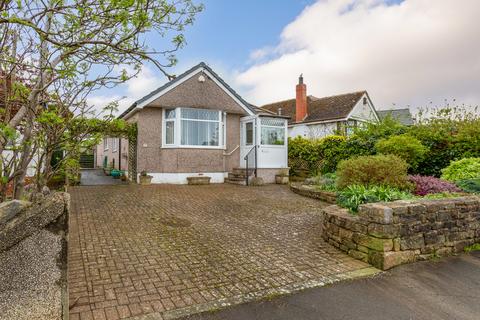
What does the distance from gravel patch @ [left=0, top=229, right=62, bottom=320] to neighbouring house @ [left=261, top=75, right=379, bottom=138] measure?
73.7ft

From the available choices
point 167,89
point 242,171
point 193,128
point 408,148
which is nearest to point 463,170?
point 408,148

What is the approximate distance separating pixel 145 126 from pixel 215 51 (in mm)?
9305

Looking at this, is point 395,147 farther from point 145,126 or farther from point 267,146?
point 145,126

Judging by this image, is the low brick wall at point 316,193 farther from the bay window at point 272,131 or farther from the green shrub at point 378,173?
the bay window at point 272,131

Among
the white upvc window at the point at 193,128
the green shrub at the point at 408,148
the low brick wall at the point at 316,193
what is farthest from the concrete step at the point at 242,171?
the green shrub at the point at 408,148

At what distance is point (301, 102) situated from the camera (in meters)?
26.8

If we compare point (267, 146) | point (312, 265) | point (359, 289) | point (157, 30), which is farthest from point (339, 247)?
point (267, 146)

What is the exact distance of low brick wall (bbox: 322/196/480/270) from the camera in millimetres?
4656

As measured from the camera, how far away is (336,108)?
2553 cm

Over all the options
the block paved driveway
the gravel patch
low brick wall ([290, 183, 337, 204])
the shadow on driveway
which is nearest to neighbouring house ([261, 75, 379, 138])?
low brick wall ([290, 183, 337, 204])

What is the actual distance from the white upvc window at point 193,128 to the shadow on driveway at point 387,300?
11.2 metres

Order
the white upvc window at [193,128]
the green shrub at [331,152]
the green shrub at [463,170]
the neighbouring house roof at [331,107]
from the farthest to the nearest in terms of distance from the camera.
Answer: the neighbouring house roof at [331,107] → the green shrub at [331,152] → the white upvc window at [193,128] → the green shrub at [463,170]

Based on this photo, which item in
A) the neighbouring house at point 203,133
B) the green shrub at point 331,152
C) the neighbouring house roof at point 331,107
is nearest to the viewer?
the neighbouring house at point 203,133

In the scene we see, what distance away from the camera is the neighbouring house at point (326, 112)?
80.5 ft
